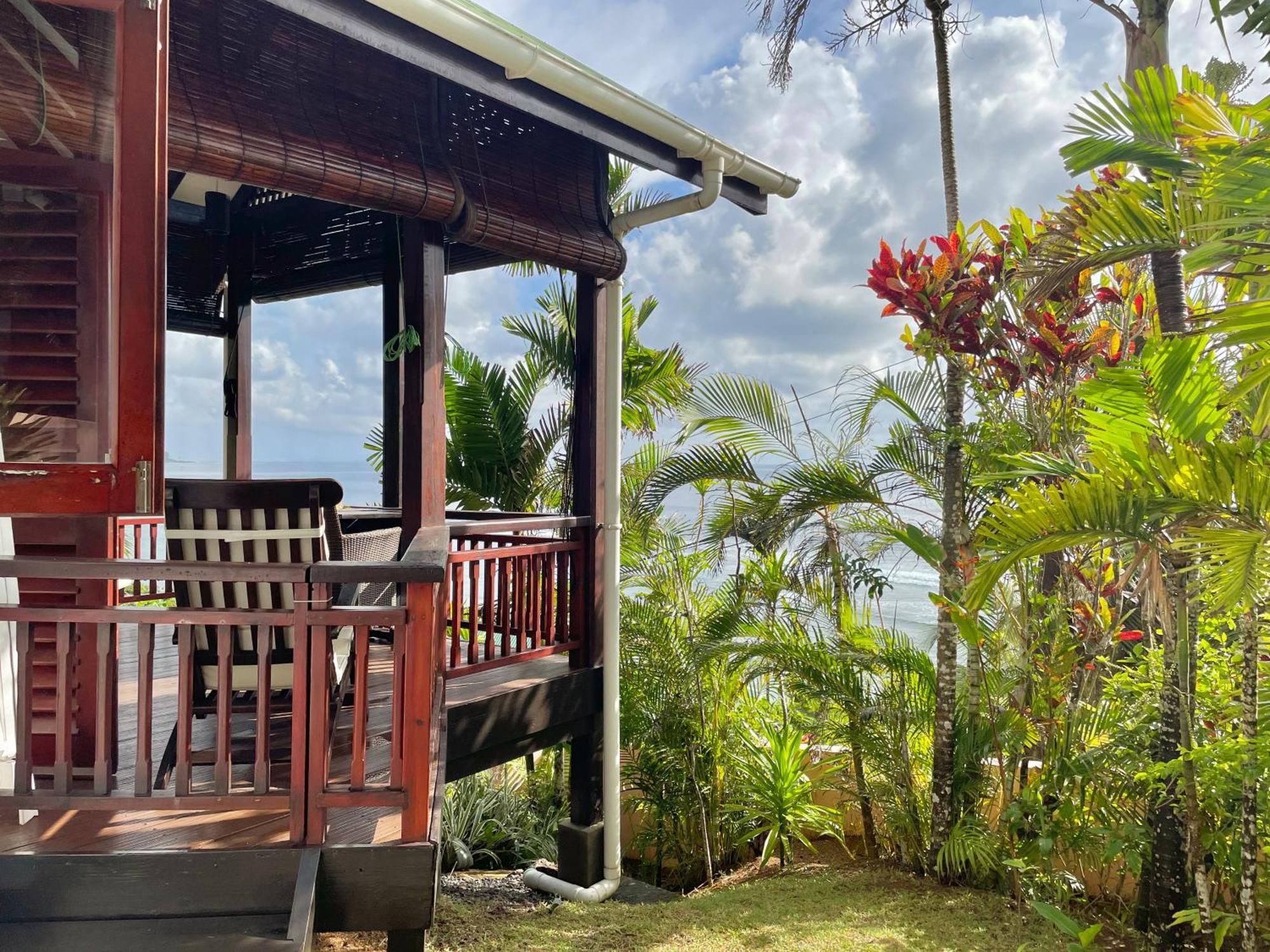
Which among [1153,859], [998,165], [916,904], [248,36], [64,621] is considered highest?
[998,165]

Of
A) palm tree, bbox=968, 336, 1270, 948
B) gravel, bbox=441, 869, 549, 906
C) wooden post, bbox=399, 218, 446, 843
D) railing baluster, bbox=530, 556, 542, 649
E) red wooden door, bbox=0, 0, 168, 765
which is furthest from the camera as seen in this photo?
gravel, bbox=441, 869, 549, 906

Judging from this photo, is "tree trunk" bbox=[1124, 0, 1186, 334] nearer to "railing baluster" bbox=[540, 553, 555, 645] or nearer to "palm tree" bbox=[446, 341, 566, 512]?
"railing baluster" bbox=[540, 553, 555, 645]

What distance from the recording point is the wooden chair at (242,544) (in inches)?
112

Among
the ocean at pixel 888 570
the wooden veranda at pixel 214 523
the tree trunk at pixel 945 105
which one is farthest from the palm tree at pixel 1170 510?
the tree trunk at pixel 945 105

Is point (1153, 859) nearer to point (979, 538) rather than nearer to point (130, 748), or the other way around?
point (979, 538)

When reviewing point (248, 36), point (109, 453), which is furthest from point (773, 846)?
point (248, 36)

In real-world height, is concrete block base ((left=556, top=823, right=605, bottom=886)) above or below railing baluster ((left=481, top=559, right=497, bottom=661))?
below

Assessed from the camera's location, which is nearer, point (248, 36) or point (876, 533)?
point (248, 36)

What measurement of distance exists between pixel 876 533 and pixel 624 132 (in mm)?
2705

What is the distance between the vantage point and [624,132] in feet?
14.0

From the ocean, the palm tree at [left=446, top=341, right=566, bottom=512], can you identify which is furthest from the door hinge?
the palm tree at [left=446, top=341, right=566, bottom=512]

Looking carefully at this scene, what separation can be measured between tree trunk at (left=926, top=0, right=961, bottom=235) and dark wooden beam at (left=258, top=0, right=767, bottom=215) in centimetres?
406

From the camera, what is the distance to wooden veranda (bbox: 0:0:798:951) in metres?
2.10

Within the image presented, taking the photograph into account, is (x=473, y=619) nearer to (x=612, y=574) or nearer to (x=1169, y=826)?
(x=612, y=574)
